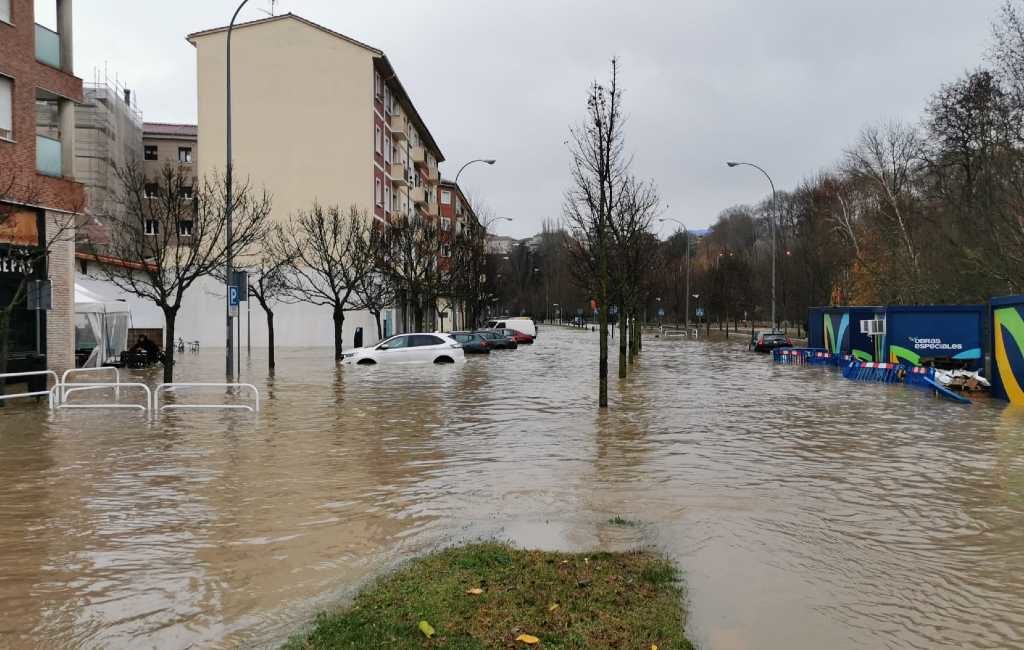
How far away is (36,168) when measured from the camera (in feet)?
64.8

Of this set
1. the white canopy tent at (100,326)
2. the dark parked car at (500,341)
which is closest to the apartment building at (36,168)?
the white canopy tent at (100,326)

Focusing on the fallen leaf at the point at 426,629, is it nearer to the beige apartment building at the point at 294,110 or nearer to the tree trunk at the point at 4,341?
the tree trunk at the point at 4,341

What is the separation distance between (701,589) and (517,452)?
6127 millimetres

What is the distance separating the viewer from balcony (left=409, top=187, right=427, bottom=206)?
6159 centimetres

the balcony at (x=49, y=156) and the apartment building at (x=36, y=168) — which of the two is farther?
the balcony at (x=49, y=156)

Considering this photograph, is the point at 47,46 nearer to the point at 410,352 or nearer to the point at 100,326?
the point at 100,326

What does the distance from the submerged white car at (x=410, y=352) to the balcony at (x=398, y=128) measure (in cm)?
2690

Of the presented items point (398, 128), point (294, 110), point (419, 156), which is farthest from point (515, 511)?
point (419, 156)

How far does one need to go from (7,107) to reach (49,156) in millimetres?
1628

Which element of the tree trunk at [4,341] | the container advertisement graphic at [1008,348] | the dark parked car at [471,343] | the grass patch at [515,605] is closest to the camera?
the grass patch at [515,605]

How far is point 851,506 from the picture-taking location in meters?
8.38

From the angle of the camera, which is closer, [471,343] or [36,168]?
[36,168]

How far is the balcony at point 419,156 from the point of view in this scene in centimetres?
6288

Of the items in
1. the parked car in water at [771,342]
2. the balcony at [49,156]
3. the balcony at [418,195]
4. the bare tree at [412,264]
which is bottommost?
the parked car in water at [771,342]
